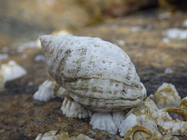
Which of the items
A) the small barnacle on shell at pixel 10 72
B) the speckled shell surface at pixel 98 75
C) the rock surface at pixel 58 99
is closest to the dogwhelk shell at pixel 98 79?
the speckled shell surface at pixel 98 75

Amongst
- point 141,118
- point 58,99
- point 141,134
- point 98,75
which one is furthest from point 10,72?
point 141,134

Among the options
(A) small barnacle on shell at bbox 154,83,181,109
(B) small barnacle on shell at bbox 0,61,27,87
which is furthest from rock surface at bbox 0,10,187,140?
(A) small barnacle on shell at bbox 154,83,181,109

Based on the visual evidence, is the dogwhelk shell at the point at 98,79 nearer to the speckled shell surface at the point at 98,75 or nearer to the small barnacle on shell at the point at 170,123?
the speckled shell surface at the point at 98,75

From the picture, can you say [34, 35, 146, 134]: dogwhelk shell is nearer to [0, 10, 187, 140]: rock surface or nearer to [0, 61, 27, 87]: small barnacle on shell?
[0, 10, 187, 140]: rock surface

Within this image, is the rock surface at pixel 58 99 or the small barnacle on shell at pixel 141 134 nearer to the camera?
the small barnacle on shell at pixel 141 134

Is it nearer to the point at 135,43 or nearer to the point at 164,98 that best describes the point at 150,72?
the point at 164,98

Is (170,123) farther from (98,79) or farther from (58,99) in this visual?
(58,99)
